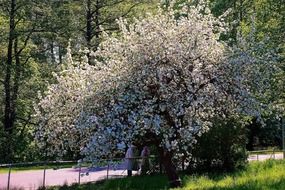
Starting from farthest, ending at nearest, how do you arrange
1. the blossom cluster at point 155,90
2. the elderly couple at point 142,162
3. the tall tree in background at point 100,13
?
the tall tree in background at point 100,13 < the elderly couple at point 142,162 < the blossom cluster at point 155,90

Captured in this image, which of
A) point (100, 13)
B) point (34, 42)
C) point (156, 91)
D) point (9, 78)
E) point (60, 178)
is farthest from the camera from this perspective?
point (100, 13)

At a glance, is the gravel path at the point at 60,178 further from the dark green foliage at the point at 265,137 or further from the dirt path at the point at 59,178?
the dark green foliage at the point at 265,137

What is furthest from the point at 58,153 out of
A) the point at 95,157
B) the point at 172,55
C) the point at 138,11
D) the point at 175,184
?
the point at 138,11

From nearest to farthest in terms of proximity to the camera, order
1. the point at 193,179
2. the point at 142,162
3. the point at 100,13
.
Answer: the point at 193,179, the point at 142,162, the point at 100,13

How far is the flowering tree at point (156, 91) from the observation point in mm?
14016

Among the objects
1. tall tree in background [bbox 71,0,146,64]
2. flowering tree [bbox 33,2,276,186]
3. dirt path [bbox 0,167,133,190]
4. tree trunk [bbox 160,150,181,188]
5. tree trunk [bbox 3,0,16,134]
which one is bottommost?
dirt path [bbox 0,167,133,190]

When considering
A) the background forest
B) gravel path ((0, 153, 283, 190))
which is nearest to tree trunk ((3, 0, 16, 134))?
the background forest

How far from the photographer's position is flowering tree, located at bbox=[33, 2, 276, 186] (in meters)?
14.0

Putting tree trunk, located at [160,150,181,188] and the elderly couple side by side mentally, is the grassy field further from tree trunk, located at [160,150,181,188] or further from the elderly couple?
the elderly couple

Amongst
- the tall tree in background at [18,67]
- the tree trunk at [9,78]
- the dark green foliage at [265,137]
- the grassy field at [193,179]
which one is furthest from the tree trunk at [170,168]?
the dark green foliage at [265,137]

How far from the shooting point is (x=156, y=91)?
47.7 feet

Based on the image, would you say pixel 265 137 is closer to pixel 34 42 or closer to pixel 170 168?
pixel 34 42

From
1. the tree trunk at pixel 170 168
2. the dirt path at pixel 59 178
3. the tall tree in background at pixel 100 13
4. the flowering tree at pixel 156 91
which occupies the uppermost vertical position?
the tall tree in background at pixel 100 13

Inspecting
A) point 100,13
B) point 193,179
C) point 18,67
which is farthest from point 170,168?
point 100,13
